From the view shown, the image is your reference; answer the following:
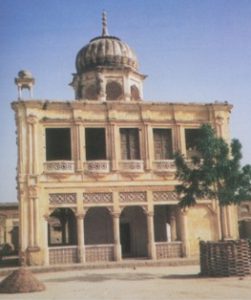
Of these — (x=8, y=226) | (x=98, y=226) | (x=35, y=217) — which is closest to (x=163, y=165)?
(x=98, y=226)

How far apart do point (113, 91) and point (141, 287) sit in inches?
571

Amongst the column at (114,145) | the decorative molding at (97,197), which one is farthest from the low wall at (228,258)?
the column at (114,145)

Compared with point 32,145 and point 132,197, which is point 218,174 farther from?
point 32,145

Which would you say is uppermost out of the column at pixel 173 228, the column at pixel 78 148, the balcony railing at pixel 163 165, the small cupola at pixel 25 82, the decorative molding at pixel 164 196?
the small cupola at pixel 25 82

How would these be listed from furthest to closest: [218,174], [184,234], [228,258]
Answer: [184,234] < [218,174] < [228,258]

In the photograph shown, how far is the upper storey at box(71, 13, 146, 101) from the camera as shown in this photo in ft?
82.7

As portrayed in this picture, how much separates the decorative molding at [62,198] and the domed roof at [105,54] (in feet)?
25.4

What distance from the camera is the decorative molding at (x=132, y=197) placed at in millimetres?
21906

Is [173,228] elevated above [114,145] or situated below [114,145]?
below

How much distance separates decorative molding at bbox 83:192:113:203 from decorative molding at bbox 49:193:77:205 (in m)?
0.50

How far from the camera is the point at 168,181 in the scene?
22.5 metres

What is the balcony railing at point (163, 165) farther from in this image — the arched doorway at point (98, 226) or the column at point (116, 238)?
the arched doorway at point (98, 226)

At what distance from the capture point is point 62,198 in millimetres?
21359

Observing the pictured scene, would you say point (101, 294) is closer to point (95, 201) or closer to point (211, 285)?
point (211, 285)
